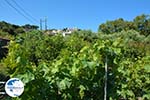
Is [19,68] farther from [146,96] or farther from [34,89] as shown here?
[146,96]

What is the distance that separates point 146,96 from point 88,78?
47.5 inches

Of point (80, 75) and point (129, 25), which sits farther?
point (129, 25)

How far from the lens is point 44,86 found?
Answer: 644cm
